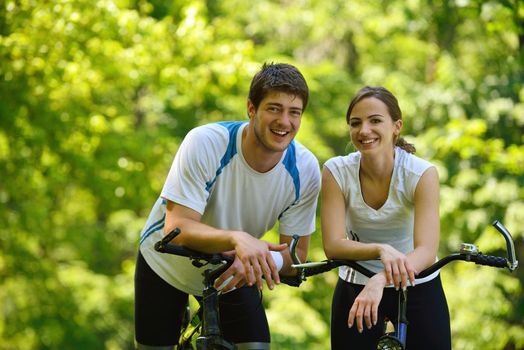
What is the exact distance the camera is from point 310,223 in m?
3.93

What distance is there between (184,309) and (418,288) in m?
1.20

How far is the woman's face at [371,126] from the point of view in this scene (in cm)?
358

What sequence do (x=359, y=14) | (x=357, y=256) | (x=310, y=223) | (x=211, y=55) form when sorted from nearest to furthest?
1. (x=357, y=256)
2. (x=310, y=223)
3. (x=211, y=55)
4. (x=359, y=14)

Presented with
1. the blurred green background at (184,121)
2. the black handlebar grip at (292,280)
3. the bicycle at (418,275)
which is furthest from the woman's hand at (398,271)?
the blurred green background at (184,121)

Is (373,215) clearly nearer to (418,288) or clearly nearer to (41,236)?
(418,288)

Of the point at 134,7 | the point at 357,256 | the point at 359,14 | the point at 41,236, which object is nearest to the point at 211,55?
the point at 134,7

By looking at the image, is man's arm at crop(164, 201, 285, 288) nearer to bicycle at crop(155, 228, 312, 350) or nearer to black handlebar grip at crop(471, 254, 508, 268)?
bicycle at crop(155, 228, 312, 350)

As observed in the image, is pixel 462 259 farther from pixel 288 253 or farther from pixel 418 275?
pixel 288 253

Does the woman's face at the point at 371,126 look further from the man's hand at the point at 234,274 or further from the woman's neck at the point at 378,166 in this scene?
the man's hand at the point at 234,274

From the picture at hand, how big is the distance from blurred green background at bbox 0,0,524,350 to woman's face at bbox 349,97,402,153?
125 inches

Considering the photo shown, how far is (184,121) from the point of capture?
12.9 meters

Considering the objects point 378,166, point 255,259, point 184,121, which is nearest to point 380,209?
point 378,166

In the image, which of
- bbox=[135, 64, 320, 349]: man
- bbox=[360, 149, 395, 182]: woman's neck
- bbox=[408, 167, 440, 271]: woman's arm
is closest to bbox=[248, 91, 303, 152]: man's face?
bbox=[135, 64, 320, 349]: man

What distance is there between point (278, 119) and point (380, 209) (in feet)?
1.99
